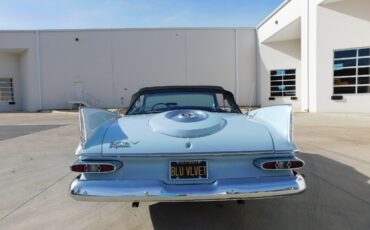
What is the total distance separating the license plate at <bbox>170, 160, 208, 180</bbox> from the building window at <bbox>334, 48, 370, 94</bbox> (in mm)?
15387

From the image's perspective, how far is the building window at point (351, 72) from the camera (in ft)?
53.4

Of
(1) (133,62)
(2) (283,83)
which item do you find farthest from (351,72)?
(1) (133,62)

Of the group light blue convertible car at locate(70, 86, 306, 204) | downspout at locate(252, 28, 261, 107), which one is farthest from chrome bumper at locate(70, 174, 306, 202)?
downspout at locate(252, 28, 261, 107)

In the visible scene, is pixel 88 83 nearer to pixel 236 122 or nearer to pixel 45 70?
pixel 45 70

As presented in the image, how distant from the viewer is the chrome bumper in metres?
2.90

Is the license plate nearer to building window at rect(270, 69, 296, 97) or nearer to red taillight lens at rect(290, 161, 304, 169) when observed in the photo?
red taillight lens at rect(290, 161, 304, 169)

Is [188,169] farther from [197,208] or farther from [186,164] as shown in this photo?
[197,208]

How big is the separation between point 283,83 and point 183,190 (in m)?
21.6

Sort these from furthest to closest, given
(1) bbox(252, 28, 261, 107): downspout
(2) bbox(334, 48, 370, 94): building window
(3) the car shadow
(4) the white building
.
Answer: (4) the white building
(1) bbox(252, 28, 261, 107): downspout
(2) bbox(334, 48, 370, 94): building window
(3) the car shadow

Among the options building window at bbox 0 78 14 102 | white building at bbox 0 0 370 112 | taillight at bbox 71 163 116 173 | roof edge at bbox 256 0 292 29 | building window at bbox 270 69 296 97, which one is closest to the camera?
taillight at bbox 71 163 116 173

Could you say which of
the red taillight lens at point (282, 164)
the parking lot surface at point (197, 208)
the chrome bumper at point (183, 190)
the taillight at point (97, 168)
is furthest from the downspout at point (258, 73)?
the taillight at point (97, 168)

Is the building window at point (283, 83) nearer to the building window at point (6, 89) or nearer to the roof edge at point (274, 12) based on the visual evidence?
the roof edge at point (274, 12)

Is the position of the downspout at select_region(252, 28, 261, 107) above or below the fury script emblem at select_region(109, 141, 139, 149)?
above

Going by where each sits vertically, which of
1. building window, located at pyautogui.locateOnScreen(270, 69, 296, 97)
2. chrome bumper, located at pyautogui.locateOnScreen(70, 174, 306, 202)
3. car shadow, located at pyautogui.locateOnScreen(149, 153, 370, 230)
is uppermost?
building window, located at pyautogui.locateOnScreen(270, 69, 296, 97)
